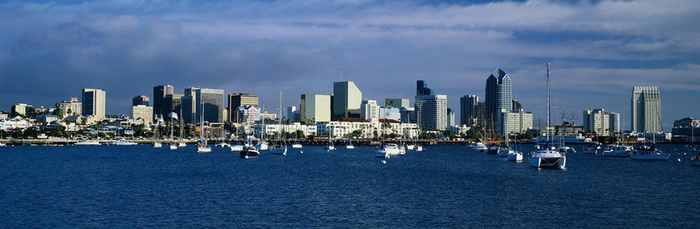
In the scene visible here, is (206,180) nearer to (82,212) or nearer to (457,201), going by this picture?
(82,212)

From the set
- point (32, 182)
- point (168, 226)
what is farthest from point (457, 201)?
point (32, 182)

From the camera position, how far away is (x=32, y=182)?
2586 inches

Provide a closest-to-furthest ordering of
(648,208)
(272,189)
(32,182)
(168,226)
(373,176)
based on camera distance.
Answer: (168,226) < (648,208) < (272,189) < (32,182) < (373,176)

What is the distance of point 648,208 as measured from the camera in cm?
4653

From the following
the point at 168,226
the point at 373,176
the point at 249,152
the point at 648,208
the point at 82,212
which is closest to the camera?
the point at 168,226

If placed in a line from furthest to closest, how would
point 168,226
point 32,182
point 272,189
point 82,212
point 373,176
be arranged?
point 373,176
point 32,182
point 272,189
point 82,212
point 168,226

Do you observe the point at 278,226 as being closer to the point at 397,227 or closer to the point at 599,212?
the point at 397,227

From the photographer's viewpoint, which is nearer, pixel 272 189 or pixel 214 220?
pixel 214 220

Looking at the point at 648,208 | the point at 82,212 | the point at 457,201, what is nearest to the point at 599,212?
the point at 648,208

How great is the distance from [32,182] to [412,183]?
4249 cm

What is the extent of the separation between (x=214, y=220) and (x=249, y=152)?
83.9m

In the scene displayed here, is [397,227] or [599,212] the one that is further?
[599,212]

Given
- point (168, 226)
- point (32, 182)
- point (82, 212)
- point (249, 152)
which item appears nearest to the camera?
point (168, 226)

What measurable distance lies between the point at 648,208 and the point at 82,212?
43451 millimetres
